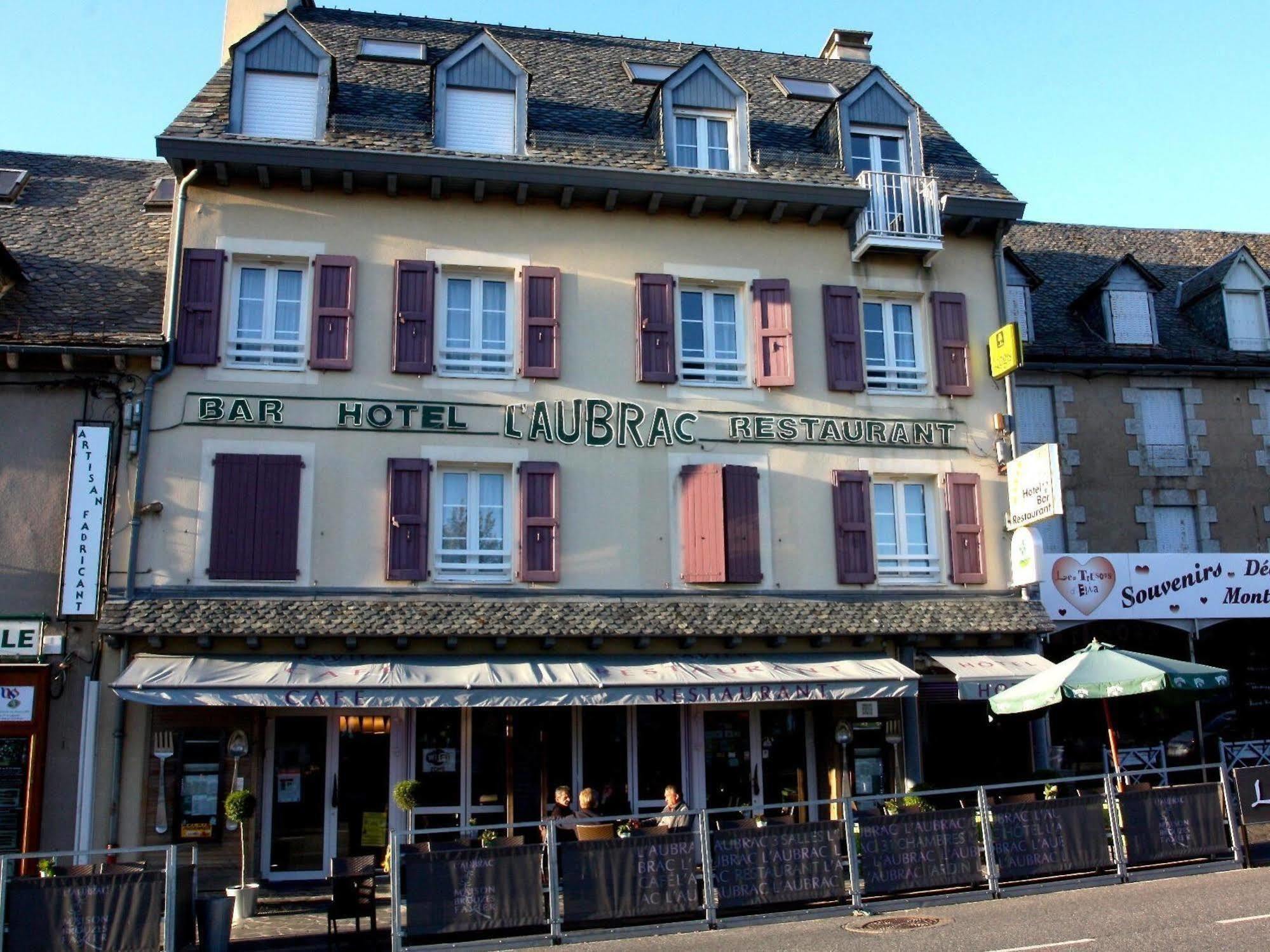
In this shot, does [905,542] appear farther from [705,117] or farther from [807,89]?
[807,89]

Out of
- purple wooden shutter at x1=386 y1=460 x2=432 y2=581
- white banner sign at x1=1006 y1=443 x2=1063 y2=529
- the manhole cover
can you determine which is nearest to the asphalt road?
the manhole cover

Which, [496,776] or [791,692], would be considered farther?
[496,776]

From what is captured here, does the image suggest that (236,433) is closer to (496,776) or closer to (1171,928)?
(496,776)

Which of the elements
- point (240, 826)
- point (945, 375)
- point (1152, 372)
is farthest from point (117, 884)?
point (1152, 372)

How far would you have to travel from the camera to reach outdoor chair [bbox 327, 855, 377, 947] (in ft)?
35.1

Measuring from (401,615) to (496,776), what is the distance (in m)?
2.50

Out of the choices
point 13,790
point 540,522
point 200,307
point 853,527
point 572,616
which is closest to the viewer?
point 13,790

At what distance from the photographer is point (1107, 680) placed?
39.5 feet

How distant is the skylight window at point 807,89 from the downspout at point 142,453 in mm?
9318

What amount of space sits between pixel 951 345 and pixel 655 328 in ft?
14.3

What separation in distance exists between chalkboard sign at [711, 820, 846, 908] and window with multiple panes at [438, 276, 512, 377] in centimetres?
721

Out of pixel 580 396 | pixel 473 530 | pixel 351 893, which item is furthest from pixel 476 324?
pixel 351 893

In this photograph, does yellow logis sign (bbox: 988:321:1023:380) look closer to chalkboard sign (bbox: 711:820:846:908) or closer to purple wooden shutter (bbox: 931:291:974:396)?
purple wooden shutter (bbox: 931:291:974:396)

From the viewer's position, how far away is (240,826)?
13.4 m
